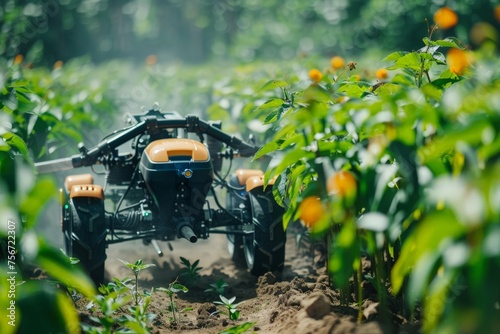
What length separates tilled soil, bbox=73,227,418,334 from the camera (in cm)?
376

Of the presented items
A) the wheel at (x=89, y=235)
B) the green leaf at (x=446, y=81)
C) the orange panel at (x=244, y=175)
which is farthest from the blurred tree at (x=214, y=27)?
the green leaf at (x=446, y=81)

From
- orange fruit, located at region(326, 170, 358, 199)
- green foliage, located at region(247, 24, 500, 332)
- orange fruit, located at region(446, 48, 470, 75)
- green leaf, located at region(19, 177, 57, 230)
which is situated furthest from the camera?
orange fruit, located at region(446, 48, 470, 75)

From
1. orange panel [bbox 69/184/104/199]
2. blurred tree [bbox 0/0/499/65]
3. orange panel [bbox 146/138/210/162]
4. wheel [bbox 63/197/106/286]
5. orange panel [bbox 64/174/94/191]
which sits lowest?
wheel [bbox 63/197/106/286]

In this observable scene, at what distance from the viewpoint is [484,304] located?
2.31 m

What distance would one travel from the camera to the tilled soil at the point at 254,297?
12.3 ft

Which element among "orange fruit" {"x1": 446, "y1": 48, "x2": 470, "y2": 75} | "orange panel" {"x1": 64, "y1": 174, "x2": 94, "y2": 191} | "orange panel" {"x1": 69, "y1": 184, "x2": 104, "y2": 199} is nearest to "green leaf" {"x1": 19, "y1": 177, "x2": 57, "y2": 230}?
"orange fruit" {"x1": 446, "y1": 48, "x2": 470, "y2": 75}

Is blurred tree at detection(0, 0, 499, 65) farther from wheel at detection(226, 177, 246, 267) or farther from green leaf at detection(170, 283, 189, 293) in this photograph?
green leaf at detection(170, 283, 189, 293)

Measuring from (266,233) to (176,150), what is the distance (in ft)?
3.10

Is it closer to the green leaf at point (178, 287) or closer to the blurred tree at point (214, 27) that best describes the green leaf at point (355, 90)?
the green leaf at point (178, 287)

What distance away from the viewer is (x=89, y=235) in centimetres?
532

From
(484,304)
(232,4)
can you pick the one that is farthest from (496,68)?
(232,4)

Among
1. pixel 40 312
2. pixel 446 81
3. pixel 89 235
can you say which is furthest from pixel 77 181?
pixel 40 312

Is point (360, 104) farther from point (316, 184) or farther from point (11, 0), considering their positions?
point (11, 0)

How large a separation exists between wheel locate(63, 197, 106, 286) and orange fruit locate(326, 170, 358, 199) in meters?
2.46
